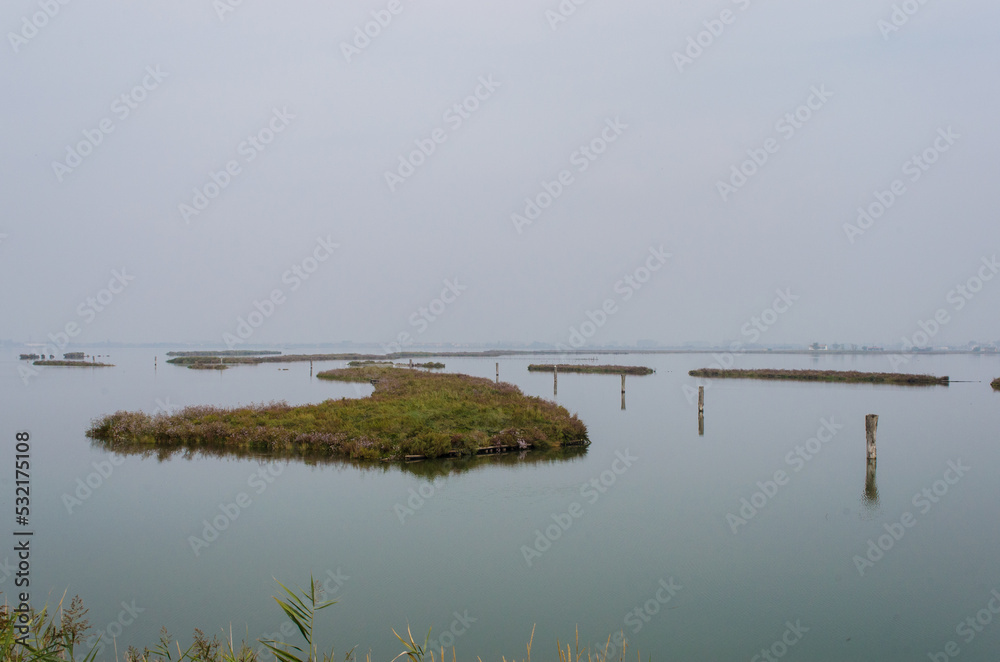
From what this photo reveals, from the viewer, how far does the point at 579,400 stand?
128 ft

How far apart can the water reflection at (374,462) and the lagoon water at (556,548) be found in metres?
0.19

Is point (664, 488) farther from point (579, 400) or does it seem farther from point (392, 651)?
point (579, 400)

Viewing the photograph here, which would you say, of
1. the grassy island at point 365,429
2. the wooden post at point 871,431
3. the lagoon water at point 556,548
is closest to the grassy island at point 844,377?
the lagoon water at point 556,548

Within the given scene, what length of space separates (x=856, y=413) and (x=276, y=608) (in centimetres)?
3082

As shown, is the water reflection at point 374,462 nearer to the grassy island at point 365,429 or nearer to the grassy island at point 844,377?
the grassy island at point 365,429

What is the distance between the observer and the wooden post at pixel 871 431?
17562mm

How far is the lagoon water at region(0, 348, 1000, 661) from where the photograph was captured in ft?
27.8

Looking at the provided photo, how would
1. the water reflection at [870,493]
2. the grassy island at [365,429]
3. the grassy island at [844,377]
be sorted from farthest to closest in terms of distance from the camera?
the grassy island at [844,377], the grassy island at [365,429], the water reflection at [870,493]

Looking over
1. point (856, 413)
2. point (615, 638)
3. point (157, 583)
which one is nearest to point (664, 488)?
point (615, 638)

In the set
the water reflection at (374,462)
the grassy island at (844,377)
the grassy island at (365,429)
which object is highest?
the grassy island at (844,377)

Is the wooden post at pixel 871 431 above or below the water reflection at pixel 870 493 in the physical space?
above

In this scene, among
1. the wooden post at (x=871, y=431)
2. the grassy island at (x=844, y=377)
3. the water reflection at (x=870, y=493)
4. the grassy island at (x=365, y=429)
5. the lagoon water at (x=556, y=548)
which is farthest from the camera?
the grassy island at (x=844, y=377)

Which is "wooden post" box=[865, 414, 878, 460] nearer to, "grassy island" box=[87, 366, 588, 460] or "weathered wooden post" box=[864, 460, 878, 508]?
"weathered wooden post" box=[864, 460, 878, 508]

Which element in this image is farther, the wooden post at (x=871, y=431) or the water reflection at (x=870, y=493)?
the wooden post at (x=871, y=431)
